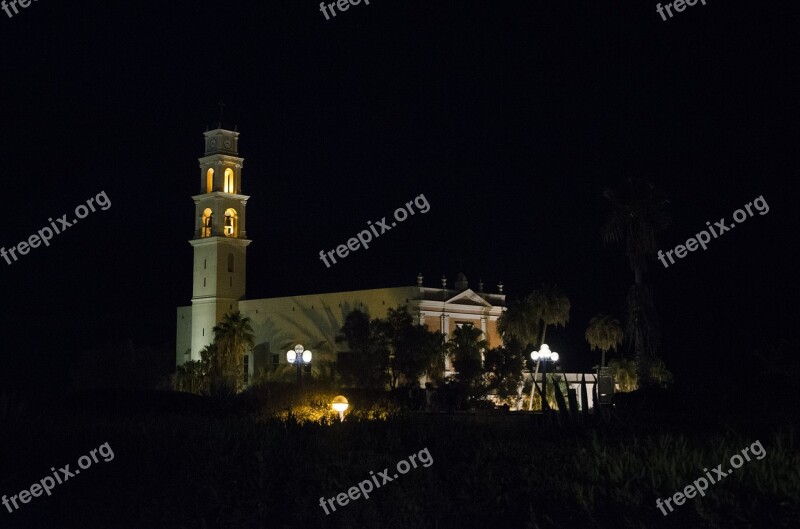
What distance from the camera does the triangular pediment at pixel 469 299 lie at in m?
77.8

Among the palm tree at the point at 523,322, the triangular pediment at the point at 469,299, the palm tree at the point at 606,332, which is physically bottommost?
the palm tree at the point at 606,332

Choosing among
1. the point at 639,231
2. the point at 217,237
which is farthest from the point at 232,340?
the point at 639,231

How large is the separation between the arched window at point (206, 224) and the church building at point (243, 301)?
0.25 feet

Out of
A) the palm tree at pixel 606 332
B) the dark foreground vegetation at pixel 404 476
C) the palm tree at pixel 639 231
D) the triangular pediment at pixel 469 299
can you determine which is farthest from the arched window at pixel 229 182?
the dark foreground vegetation at pixel 404 476

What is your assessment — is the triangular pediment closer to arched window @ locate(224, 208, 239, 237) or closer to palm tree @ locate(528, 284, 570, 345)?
palm tree @ locate(528, 284, 570, 345)

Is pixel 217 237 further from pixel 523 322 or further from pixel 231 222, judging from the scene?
pixel 523 322

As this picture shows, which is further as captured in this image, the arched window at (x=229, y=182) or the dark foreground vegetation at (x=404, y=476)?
the arched window at (x=229, y=182)

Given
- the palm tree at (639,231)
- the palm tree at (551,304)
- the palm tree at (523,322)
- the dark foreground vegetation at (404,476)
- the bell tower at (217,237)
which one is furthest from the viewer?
the bell tower at (217,237)

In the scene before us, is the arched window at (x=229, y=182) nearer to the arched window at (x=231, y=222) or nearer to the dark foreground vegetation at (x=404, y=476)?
the arched window at (x=231, y=222)

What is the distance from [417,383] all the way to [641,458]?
56.8 meters

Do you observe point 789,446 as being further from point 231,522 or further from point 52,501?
point 52,501

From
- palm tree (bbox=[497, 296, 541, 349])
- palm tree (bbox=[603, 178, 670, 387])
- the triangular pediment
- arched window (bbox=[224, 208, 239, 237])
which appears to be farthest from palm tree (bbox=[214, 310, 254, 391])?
palm tree (bbox=[603, 178, 670, 387])

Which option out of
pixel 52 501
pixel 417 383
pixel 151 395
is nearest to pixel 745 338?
pixel 417 383

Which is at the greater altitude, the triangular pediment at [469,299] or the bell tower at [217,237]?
the bell tower at [217,237]
